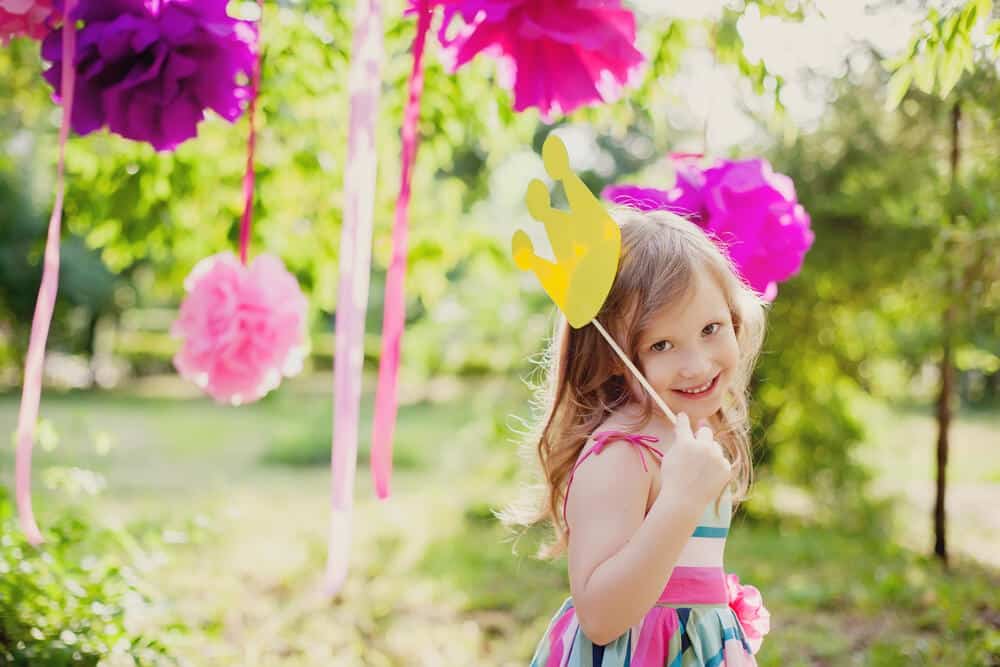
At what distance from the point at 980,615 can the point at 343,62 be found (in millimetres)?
3091

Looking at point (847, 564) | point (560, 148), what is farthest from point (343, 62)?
point (847, 564)

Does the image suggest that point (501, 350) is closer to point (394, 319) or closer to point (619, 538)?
point (394, 319)

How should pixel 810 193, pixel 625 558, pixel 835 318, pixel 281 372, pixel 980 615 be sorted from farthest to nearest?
pixel 835 318 → pixel 810 193 → pixel 980 615 → pixel 281 372 → pixel 625 558

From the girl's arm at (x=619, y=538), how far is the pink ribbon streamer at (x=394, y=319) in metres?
0.31

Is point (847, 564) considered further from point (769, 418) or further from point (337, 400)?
point (337, 400)

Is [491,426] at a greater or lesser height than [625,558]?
lesser

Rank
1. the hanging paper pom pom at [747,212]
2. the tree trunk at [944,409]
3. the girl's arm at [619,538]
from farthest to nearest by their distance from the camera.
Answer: the tree trunk at [944,409]
the hanging paper pom pom at [747,212]
the girl's arm at [619,538]

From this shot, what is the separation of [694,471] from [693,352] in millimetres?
232

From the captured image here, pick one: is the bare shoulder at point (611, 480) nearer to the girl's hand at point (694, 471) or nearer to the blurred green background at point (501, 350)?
the girl's hand at point (694, 471)

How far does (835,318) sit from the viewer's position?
230 inches

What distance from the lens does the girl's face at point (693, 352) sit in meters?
1.45

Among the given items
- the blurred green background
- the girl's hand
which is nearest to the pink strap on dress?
the girl's hand

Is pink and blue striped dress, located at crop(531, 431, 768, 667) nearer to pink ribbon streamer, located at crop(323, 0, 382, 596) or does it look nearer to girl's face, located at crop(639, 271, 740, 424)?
girl's face, located at crop(639, 271, 740, 424)

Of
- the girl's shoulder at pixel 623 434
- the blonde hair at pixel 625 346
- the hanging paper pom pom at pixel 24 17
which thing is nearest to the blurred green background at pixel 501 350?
the blonde hair at pixel 625 346
